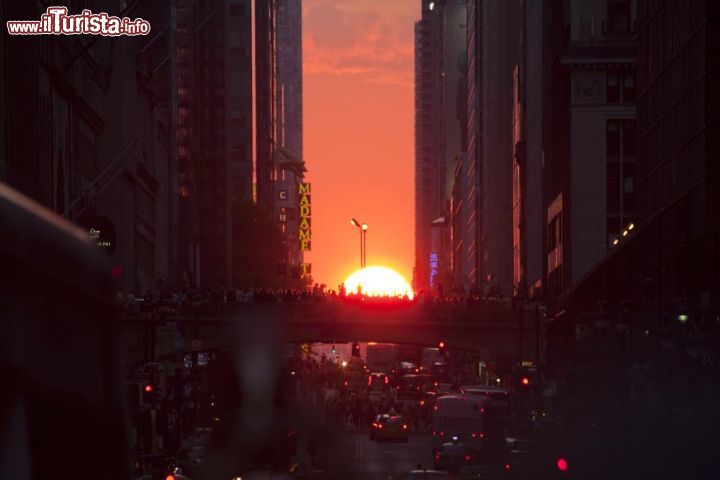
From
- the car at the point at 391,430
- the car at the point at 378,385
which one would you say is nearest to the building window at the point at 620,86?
the car at the point at 378,385

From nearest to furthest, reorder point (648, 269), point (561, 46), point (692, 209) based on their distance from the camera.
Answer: point (648, 269), point (692, 209), point (561, 46)

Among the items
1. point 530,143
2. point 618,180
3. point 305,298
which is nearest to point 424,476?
point 305,298

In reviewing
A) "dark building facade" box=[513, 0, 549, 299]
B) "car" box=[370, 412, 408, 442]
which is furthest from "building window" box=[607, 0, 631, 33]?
"car" box=[370, 412, 408, 442]

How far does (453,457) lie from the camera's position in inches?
2525

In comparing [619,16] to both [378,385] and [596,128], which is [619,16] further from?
[378,385]

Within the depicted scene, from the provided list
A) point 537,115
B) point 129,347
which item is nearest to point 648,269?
point 129,347

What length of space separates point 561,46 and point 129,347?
4855 centimetres

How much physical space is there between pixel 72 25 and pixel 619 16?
59303 mm

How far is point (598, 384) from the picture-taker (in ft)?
198

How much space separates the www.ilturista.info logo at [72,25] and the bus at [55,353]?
6737cm

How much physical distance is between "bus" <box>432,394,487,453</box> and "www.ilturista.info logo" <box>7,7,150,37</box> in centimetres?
2188

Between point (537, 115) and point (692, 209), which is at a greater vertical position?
point (537, 115)

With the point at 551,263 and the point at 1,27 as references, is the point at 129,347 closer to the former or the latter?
the point at 1,27

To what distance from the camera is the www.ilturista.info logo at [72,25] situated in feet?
236
